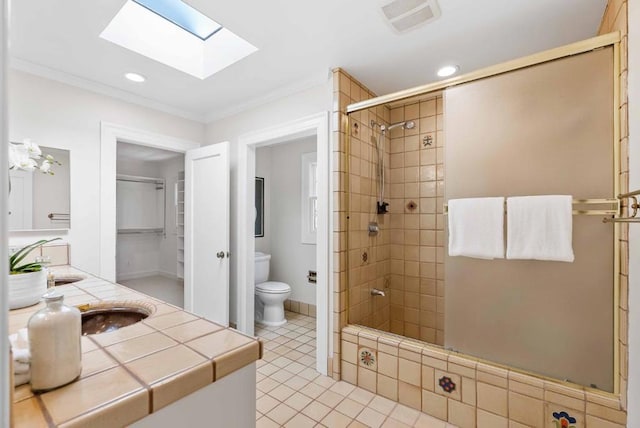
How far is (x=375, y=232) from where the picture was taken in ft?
8.41

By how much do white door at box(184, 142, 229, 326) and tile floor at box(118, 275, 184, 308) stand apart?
1.48 m

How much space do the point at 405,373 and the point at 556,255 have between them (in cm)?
110

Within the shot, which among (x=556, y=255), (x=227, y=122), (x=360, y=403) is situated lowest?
(x=360, y=403)

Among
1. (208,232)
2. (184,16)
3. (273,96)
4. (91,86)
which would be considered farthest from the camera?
(208,232)

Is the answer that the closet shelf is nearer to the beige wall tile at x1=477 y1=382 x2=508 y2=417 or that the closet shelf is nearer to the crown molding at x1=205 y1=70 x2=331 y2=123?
the crown molding at x1=205 y1=70 x2=331 y2=123

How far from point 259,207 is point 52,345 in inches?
132

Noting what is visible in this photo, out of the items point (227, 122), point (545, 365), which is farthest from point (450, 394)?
point (227, 122)

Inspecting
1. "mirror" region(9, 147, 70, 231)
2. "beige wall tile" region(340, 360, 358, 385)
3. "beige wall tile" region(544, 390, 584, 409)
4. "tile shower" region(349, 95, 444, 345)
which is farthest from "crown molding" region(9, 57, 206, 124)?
"beige wall tile" region(544, 390, 584, 409)

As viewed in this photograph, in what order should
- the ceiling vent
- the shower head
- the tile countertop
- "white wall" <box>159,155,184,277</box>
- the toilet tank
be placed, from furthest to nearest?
1. "white wall" <box>159,155,184,277</box>
2. the toilet tank
3. the shower head
4. the ceiling vent
5. the tile countertop

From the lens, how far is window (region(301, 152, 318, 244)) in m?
3.57

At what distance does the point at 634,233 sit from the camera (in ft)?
3.83

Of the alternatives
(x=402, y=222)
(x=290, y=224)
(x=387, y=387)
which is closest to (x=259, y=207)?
(x=290, y=224)

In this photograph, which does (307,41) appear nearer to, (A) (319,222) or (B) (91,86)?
(A) (319,222)

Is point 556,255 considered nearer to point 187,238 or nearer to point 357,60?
point 357,60
